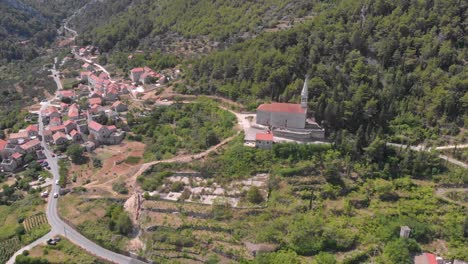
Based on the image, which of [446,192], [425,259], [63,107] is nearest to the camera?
[425,259]

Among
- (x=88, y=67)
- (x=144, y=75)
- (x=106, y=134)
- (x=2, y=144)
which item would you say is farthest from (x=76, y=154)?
(x=88, y=67)

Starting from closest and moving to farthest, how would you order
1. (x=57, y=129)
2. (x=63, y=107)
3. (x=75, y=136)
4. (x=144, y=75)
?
(x=75, y=136)
(x=57, y=129)
(x=63, y=107)
(x=144, y=75)

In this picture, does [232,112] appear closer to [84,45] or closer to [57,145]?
[57,145]

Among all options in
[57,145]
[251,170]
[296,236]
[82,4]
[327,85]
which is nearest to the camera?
[296,236]

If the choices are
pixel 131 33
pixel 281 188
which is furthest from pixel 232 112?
pixel 131 33

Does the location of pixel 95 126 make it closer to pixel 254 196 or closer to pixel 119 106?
pixel 119 106

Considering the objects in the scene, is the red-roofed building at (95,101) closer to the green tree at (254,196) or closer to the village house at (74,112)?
the village house at (74,112)

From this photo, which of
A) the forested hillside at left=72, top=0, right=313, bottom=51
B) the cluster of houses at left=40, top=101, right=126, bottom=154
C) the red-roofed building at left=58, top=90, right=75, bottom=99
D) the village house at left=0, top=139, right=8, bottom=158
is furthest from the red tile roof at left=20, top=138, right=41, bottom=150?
the forested hillside at left=72, top=0, right=313, bottom=51
